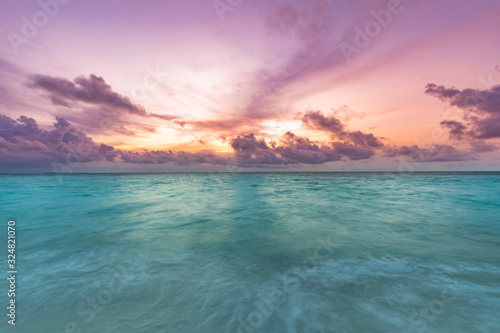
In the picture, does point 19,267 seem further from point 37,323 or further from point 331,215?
point 331,215

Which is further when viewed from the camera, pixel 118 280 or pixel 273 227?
pixel 273 227

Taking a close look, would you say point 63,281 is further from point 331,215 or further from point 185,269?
point 331,215

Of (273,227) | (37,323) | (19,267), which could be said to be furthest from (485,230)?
(19,267)

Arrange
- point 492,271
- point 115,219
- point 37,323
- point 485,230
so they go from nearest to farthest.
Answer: point 37,323, point 492,271, point 485,230, point 115,219

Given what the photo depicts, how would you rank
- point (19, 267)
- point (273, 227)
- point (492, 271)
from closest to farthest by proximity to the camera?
point (492, 271) → point (19, 267) → point (273, 227)

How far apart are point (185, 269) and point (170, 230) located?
16.8ft

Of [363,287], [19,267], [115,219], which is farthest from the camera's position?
[115,219]

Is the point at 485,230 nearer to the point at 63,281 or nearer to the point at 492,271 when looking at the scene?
the point at 492,271

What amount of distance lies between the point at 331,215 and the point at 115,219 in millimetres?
13605

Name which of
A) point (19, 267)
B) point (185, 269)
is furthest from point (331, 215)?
point (19, 267)

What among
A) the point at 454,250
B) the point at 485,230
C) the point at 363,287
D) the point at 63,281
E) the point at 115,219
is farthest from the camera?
the point at 115,219

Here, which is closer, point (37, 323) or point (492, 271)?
point (37, 323)

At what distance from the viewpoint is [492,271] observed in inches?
234

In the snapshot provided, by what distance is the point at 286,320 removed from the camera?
4062 millimetres
